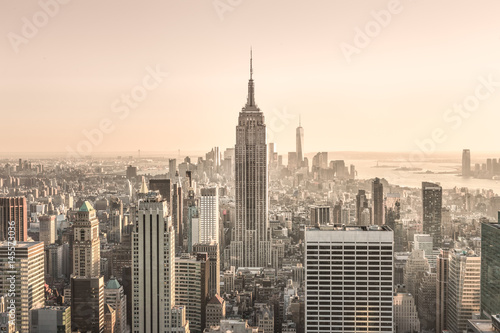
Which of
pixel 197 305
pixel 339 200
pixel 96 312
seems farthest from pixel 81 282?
pixel 339 200

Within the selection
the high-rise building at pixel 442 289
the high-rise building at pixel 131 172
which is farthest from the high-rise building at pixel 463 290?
the high-rise building at pixel 131 172

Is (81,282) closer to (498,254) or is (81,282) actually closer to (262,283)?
(262,283)

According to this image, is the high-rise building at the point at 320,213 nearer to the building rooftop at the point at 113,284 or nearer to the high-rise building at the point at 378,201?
the high-rise building at the point at 378,201

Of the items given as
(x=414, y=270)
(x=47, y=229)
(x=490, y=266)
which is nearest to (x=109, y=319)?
(x=47, y=229)

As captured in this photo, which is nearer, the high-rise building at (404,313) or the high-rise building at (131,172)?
the high-rise building at (404,313)

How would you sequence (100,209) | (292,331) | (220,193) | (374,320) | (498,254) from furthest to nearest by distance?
1. (220,193)
2. (100,209)
3. (292,331)
4. (498,254)
5. (374,320)
